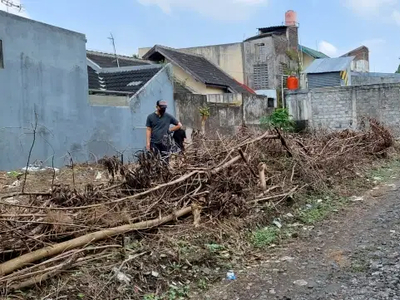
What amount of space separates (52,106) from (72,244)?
7178 millimetres

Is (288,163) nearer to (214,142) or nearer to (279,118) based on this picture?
(214,142)

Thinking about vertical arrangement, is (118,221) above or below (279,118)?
below

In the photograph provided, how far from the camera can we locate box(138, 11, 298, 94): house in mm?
24578

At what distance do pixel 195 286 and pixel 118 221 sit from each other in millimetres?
909

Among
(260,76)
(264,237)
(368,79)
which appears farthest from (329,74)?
(264,237)

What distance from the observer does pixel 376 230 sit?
16.2 ft

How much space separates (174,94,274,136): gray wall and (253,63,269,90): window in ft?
24.9

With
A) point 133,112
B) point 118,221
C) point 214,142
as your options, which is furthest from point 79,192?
point 133,112

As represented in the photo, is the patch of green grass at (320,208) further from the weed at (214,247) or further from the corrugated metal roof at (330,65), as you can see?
the corrugated metal roof at (330,65)

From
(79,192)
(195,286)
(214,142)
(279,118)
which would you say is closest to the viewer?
(195,286)

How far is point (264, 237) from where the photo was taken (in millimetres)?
4684

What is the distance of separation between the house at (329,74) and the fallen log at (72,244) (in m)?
16.7

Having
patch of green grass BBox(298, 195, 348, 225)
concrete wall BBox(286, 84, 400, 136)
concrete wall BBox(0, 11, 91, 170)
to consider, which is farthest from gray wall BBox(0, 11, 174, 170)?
concrete wall BBox(286, 84, 400, 136)

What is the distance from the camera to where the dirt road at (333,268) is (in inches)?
132
